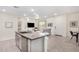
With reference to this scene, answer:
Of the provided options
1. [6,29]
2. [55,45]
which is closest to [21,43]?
[6,29]

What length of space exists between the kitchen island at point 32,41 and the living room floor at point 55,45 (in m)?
0.10

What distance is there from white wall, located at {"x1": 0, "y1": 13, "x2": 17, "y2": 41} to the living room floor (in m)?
0.10

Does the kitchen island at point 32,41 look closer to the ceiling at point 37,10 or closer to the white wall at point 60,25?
the white wall at point 60,25

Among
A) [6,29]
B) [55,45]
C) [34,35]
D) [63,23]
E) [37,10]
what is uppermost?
[37,10]

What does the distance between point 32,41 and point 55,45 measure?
18.9 inches

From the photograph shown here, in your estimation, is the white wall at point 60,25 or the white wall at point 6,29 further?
the white wall at point 60,25

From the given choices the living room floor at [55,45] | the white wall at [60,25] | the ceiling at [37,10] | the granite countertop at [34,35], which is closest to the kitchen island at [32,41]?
the granite countertop at [34,35]

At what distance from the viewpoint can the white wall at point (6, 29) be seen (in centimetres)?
171

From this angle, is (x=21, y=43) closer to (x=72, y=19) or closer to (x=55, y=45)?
(x=55, y=45)

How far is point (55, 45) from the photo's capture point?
179cm

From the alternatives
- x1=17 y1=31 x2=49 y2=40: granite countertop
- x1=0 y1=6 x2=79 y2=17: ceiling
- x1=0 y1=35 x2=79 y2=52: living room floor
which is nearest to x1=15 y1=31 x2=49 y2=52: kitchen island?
x1=17 y1=31 x2=49 y2=40: granite countertop

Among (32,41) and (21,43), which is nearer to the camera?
(32,41)
